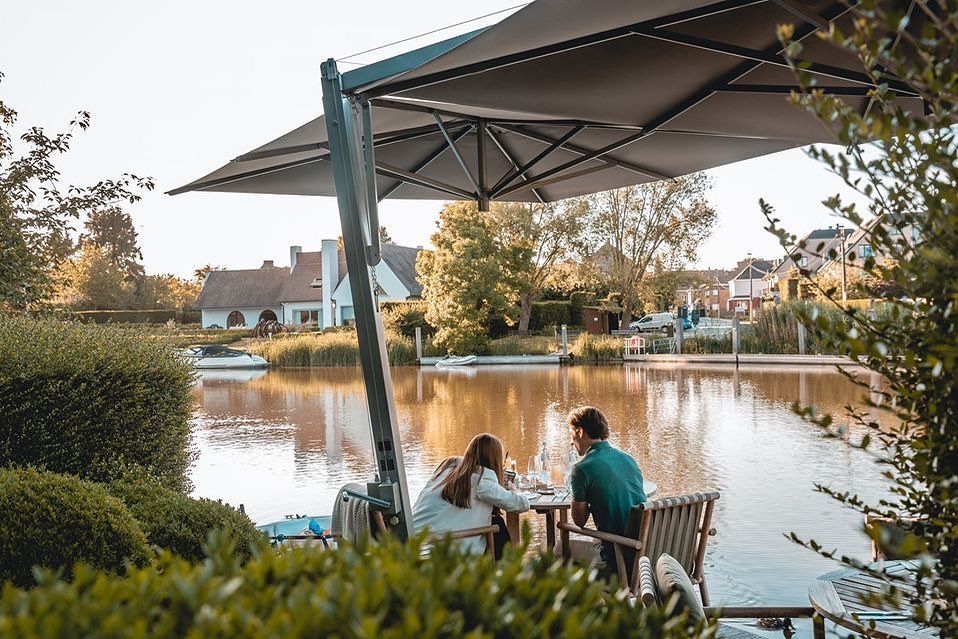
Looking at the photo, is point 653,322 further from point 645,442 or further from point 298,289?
point 645,442

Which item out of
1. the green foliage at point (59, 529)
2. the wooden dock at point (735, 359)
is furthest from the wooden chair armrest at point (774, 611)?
the wooden dock at point (735, 359)

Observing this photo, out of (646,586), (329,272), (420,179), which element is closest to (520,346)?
(329,272)

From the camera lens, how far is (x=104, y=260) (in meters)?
53.6

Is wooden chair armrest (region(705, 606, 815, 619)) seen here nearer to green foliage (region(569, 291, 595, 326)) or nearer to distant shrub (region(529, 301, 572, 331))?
distant shrub (region(529, 301, 572, 331))

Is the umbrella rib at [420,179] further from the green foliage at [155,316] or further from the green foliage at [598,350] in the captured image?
the green foliage at [155,316]

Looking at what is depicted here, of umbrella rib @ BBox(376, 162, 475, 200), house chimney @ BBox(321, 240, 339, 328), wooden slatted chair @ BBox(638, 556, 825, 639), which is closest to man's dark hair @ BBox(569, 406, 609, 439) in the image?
wooden slatted chair @ BBox(638, 556, 825, 639)

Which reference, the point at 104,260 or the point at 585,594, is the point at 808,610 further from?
the point at 104,260

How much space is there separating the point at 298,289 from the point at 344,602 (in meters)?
49.6

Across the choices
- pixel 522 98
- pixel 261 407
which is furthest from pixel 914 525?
pixel 261 407

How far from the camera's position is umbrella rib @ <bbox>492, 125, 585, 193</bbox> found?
5.38 m

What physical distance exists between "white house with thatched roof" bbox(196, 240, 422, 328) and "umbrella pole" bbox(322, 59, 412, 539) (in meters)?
39.7

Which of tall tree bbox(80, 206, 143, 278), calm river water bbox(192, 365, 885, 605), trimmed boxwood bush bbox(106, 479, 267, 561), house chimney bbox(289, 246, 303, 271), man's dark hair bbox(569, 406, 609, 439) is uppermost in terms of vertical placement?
tall tree bbox(80, 206, 143, 278)

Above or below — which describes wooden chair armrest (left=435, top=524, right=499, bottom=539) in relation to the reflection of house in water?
above

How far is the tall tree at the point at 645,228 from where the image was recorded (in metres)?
34.8
